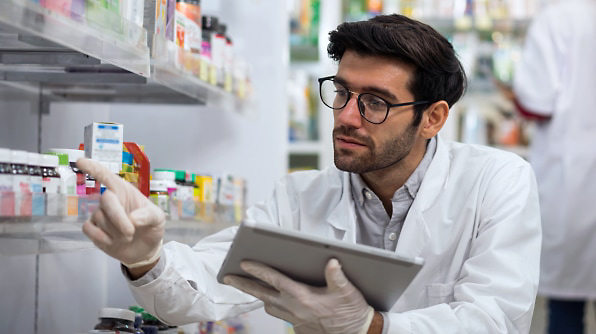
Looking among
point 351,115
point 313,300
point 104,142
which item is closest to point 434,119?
point 351,115

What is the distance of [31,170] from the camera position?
4.33 ft

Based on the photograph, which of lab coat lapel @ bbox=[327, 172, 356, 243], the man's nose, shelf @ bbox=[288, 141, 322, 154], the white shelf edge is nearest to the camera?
the white shelf edge

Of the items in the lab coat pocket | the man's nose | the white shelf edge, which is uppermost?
the white shelf edge

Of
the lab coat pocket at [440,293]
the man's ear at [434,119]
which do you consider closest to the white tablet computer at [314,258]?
the lab coat pocket at [440,293]

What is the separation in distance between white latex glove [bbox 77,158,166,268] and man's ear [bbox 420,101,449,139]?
874 millimetres

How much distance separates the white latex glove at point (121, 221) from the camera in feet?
4.26

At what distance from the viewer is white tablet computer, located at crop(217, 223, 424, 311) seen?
1.36 m

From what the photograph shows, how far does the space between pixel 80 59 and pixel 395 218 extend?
0.87 metres

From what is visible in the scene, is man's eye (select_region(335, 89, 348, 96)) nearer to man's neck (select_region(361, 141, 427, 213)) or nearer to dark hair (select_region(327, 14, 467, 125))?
dark hair (select_region(327, 14, 467, 125))

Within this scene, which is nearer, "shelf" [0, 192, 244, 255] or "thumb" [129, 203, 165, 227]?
"shelf" [0, 192, 244, 255]

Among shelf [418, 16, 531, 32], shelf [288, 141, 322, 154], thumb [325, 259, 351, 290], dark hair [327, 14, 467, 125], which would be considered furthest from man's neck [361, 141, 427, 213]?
shelf [418, 16, 531, 32]

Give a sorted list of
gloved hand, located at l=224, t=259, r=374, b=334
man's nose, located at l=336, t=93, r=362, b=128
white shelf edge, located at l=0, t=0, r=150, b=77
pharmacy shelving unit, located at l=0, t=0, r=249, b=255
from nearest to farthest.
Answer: white shelf edge, located at l=0, t=0, r=150, b=77
pharmacy shelving unit, located at l=0, t=0, r=249, b=255
gloved hand, located at l=224, t=259, r=374, b=334
man's nose, located at l=336, t=93, r=362, b=128

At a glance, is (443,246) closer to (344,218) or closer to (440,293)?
(440,293)

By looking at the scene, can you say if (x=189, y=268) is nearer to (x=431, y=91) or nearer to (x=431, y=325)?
(x=431, y=325)
